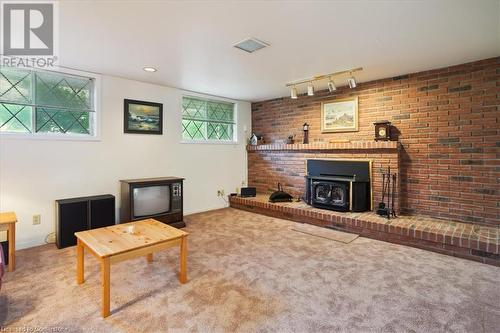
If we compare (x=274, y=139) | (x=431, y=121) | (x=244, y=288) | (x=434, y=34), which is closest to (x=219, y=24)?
(x=434, y=34)

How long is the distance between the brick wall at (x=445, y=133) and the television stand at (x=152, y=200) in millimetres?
2987

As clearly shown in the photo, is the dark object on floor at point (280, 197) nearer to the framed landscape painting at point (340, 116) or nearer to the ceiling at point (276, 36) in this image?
the framed landscape painting at point (340, 116)

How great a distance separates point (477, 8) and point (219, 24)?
6.70ft

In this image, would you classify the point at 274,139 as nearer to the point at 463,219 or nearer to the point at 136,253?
the point at 463,219

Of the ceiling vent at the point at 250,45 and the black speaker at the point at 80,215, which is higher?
the ceiling vent at the point at 250,45

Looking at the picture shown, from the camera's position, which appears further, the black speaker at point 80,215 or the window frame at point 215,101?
the window frame at point 215,101

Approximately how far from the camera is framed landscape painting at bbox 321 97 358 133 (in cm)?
445

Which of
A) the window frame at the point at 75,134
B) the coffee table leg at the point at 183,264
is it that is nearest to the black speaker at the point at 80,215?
the window frame at the point at 75,134

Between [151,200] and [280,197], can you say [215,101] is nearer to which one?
[280,197]

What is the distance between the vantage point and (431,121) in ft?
12.1

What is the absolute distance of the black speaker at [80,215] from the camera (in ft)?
10.6

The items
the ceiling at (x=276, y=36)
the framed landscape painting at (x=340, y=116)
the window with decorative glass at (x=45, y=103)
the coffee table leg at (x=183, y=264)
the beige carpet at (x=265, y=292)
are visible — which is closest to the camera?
the beige carpet at (x=265, y=292)

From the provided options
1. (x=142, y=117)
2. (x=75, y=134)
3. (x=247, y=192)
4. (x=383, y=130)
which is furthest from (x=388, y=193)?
(x=75, y=134)

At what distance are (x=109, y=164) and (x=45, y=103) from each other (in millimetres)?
1075
